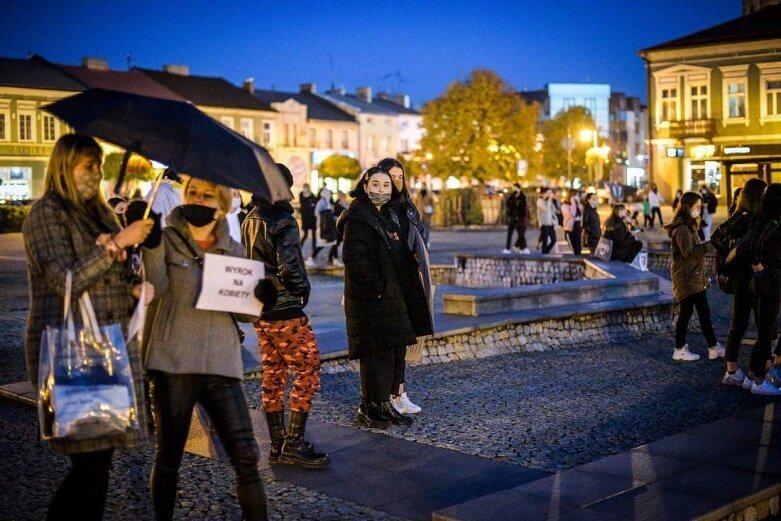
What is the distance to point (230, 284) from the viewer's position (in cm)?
446

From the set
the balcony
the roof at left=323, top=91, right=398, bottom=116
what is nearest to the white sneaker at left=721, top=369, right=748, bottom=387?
the balcony

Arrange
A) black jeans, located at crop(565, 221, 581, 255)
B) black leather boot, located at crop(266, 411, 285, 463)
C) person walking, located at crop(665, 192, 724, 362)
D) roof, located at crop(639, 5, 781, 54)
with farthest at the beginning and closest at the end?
roof, located at crop(639, 5, 781, 54), black jeans, located at crop(565, 221, 581, 255), person walking, located at crop(665, 192, 724, 362), black leather boot, located at crop(266, 411, 285, 463)

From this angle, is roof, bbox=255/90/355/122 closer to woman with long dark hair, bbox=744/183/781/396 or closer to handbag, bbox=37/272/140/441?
woman with long dark hair, bbox=744/183/781/396

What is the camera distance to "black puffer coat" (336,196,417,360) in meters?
7.11

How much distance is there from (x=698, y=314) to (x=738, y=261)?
200 cm

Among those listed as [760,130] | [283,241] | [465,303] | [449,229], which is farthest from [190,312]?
[760,130]

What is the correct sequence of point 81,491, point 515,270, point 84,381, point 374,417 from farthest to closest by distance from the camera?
point 515,270 → point 374,417 → point 81,491 → point 84,381

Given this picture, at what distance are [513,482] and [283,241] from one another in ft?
6.62

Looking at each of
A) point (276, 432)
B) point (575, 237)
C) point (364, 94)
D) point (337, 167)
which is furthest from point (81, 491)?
point (364, 94)

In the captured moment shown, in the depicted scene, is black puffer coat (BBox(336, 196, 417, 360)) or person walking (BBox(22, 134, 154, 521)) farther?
black puffer coat (BBox(336, 196, 417, 360))

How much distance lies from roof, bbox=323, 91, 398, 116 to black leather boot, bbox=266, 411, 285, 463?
85478 mm

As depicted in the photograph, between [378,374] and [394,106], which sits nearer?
[378,374]

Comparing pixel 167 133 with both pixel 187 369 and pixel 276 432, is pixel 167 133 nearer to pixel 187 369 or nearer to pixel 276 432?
pixel 187 369

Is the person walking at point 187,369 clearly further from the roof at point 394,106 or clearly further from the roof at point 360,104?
the roof at point 394,106
